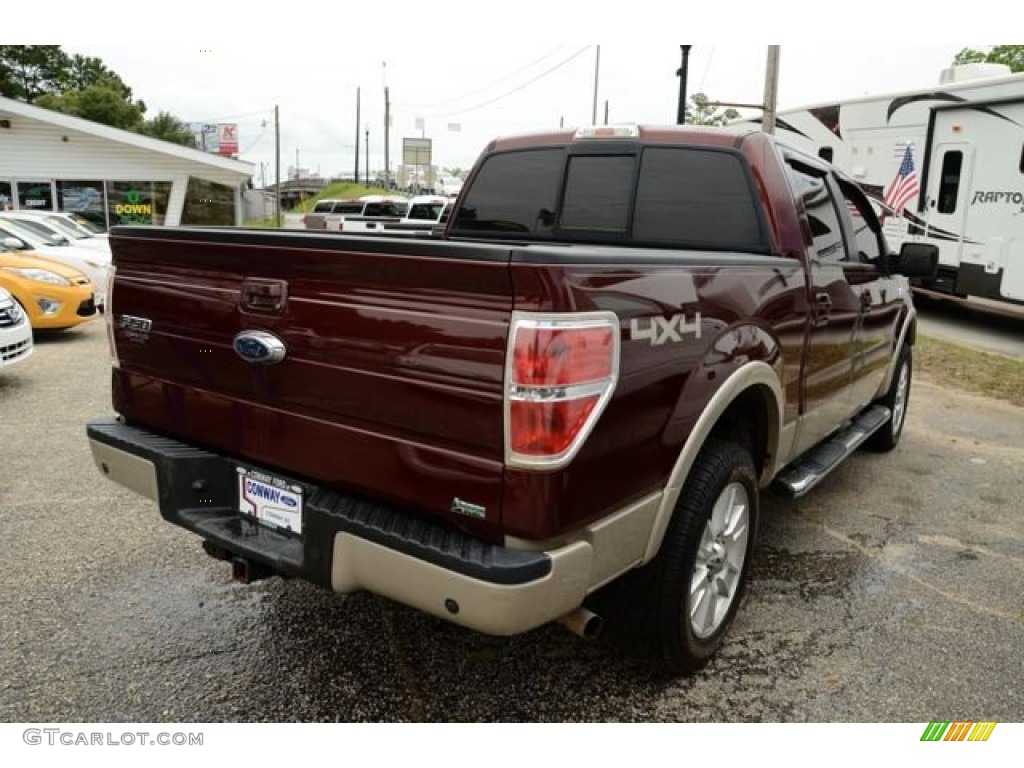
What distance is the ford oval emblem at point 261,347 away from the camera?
2430 mm

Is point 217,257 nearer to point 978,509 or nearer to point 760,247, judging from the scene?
point 760,247

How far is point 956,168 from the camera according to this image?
1106 cm

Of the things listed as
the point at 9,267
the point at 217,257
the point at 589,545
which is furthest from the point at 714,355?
the point at 9,267

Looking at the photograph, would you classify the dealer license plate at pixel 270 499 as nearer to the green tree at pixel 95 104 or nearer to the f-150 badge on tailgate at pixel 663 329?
the f-150 badge on tailgate at pixel 663 329

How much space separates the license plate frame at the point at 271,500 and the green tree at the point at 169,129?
69418mm

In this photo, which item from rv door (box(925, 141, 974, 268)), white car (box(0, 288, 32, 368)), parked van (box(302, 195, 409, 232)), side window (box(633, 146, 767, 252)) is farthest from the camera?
parked van (box(302, 195, 409, 232))

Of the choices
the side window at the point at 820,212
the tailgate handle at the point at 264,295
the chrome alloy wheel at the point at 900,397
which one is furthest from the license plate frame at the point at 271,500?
the chrome alloy wheel at the point at 900,397

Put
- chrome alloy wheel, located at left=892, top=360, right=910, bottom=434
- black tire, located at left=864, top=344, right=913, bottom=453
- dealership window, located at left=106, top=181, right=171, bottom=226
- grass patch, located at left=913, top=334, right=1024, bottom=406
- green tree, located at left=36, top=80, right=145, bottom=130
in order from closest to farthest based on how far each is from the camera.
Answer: black tire, located at left=864, top=344, right=913, bottom=453 < chrome alloy wheel, located at left=892, top=360, right=910, bottom=434 < grass patch, located at left=913, top=334, right=1024, bottom=406 < dealership window, located at left=106, top=181, right=171, bottom=226 < green tree, located at left=36, top=80, right=145, bottom=130

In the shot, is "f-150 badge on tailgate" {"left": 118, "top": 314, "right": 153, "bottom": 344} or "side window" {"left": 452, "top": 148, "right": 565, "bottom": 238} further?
"side window" {"left": 452, "top": 148, "right": 565, "bottom": 238}

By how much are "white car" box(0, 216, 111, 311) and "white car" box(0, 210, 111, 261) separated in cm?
28

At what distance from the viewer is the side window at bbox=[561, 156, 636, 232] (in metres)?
3.79

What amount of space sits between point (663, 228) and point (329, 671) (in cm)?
231

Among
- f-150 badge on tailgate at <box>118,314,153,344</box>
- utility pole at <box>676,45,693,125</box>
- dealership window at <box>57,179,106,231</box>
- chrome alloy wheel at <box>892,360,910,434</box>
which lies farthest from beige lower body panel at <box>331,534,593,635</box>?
dealership window at <box>57,179,106,231</box>

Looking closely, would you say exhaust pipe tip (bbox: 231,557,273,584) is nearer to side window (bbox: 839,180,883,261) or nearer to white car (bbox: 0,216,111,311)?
side window (bbox: 839,180,883,261)
